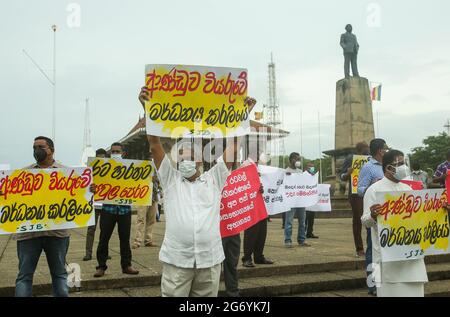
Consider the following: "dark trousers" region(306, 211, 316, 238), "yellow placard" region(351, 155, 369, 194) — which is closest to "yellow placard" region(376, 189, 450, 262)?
"yellow placard" region(351, 155, 369, 194)

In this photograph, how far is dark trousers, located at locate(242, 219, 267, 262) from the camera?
6.61 meters

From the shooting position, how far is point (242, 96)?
454 centimetres

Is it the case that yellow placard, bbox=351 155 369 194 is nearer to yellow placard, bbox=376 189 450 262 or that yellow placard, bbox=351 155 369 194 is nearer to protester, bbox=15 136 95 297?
yellow placard, bbox=376 189 450 262

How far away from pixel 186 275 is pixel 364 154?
235 inches

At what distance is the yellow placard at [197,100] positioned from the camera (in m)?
4.27

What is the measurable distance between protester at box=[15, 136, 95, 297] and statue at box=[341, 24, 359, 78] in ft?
60.0

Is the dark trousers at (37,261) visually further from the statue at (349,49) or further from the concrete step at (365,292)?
the statue at (349,49)

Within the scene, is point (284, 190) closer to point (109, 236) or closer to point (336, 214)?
point (109, 236)

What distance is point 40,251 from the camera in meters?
4.44

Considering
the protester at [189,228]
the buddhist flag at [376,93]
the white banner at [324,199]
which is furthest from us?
the buddhist flag at [376,93]

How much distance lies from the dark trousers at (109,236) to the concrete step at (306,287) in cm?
46

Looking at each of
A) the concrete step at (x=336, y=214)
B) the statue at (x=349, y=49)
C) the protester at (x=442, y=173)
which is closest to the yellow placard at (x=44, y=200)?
the protester at (x=442, y=173)

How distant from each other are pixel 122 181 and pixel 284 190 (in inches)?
149
